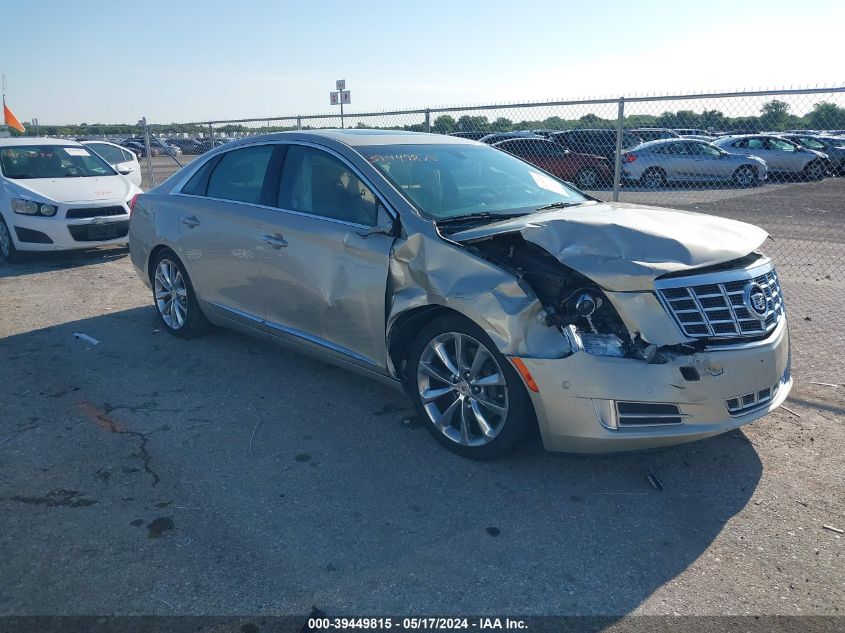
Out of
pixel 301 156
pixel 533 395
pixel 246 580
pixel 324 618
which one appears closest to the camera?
pixel 324 618

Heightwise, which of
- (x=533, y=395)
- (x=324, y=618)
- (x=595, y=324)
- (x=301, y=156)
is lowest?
(x=324, y=618)

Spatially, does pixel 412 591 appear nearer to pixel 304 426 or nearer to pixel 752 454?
pixel 304 426

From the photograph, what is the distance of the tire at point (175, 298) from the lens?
607 cm

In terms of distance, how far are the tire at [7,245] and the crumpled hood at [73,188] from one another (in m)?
0.52

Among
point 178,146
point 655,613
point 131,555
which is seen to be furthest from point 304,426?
point 178,146

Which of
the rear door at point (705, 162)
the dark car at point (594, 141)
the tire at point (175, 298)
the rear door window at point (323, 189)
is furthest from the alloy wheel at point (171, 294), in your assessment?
the rear door at point (705, 162)

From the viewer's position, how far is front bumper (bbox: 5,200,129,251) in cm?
957

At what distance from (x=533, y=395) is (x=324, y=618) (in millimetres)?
1456

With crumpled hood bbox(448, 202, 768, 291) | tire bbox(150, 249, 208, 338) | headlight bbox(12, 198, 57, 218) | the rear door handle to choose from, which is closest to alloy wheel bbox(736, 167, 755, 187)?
crumpled hood bbox(448, 202, 768, 291)

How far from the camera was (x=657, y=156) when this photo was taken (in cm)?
1407

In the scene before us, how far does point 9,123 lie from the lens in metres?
21.5

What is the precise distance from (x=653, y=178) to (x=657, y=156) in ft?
6.25

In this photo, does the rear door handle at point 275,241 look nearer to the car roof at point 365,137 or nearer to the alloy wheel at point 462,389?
the car roof at point 365,137

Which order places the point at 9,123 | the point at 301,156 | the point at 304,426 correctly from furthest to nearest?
the point at 9,123
the point at 301,156
the point at 304,426
